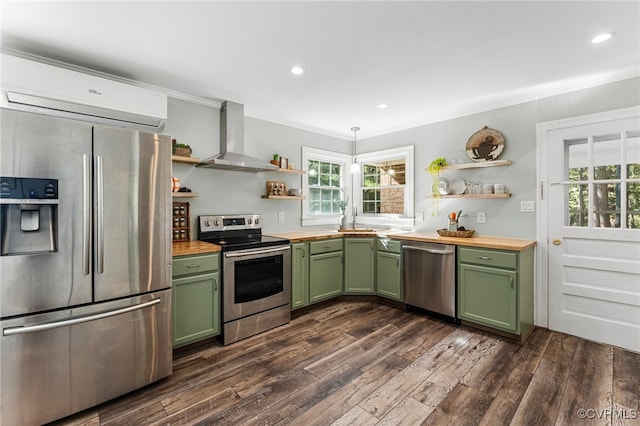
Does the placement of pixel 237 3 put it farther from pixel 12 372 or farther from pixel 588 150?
pixel 588 150

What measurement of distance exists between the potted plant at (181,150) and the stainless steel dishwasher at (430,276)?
260 cm

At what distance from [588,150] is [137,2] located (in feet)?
12.4

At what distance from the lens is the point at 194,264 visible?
2537 millimetres

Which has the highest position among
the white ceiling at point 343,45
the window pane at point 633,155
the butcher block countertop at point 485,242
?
the white ceiling at point 343,45

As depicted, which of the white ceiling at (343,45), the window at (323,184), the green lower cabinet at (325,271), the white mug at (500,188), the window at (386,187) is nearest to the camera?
the white ceiling at (343,45)

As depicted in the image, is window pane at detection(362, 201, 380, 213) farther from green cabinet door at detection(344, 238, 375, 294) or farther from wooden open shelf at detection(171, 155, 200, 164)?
wooden open shelf at detection(171, 155, 200, 164)

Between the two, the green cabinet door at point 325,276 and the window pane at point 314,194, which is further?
the window pane at point 314,194

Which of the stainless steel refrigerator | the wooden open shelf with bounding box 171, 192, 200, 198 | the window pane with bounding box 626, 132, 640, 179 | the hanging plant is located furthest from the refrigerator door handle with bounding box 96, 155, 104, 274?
the window pane with bounding box 626, 132, 640, 179

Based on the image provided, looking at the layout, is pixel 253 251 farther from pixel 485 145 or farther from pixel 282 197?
pixel 485 145

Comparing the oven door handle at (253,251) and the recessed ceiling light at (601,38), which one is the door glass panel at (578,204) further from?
the oven door handle at (253,251)

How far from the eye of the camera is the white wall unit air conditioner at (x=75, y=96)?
6.47 feet

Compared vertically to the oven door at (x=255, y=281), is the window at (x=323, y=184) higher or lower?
higher

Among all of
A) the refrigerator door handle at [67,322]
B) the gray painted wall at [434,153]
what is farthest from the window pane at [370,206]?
the refrigerator door handle at [67,322]

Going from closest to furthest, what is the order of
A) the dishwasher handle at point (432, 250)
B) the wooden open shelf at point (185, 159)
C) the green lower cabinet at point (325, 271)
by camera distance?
1. the wooden open shelf at point (185, 159)
2. the dishwasher handle at point (432, 250)
3. the green lower cabinet at point (325, 271)
